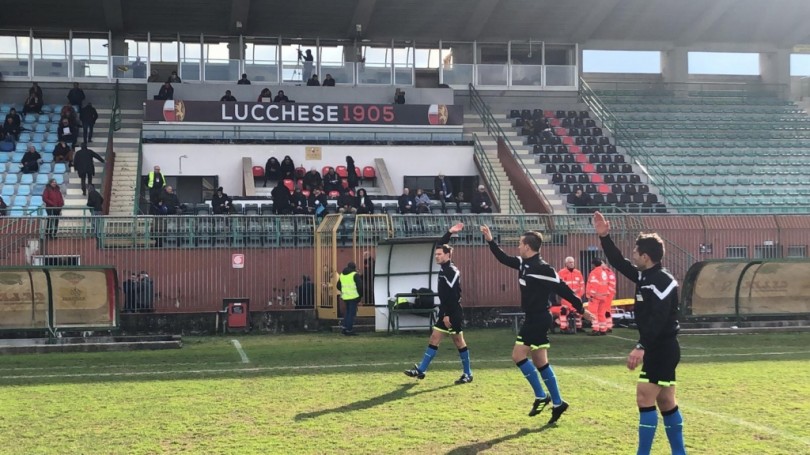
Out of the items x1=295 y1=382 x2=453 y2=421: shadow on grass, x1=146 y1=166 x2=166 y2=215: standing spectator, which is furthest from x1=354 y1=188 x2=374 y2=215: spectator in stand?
x1=295 y1=382 x2=453 y2=421: shadow on grass

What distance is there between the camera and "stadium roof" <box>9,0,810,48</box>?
35594mm

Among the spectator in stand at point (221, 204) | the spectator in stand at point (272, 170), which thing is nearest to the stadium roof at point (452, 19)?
the spectator in stand at point (272, 170)

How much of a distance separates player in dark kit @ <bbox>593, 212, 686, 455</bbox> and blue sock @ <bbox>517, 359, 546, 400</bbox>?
2432mm

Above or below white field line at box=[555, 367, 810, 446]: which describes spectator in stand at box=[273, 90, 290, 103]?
above

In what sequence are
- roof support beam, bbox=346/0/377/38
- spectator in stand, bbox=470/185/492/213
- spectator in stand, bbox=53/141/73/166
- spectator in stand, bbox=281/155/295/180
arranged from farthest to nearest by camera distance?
roof support beam, bbox=346/0/377/38 < spectator in stand, bbox=281/155/295/180 < spectator in stand, bbox=53/141/73/166 < spectator in stand, bbox=470/185/492/213

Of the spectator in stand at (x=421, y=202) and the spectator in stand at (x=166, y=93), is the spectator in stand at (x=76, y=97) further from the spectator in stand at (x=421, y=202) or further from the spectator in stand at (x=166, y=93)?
the spectator in stand at (x=421, y=202)

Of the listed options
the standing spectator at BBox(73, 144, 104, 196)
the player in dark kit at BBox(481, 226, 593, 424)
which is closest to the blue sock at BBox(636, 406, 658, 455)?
the player in dark kit at BBox(481, 226, 593, 424)

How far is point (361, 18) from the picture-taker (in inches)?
1449

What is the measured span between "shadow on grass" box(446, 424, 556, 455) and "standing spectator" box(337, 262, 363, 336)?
1131 centimetres

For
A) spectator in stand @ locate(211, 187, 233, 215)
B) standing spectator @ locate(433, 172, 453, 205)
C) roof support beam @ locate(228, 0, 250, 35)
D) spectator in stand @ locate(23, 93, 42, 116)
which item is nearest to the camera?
spectator in stand @ locate(211, 187, 233, 215)

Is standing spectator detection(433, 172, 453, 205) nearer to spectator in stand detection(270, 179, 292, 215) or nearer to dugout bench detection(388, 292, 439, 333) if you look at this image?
spectator in stand detection(270, 179, 292, 215)

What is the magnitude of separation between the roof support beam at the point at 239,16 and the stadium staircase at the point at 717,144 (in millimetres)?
14776

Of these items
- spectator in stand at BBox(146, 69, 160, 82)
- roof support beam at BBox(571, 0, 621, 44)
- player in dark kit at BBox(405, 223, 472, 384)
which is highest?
roof support beam at BBox(571, 0, 621, 44)

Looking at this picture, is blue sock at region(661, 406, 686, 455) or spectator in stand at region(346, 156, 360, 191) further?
spectator in stand at region(346, 156, 360, 191)
